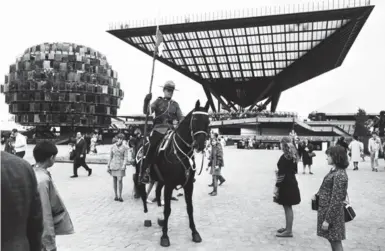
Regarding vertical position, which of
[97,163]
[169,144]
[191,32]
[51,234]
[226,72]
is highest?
[191,32]

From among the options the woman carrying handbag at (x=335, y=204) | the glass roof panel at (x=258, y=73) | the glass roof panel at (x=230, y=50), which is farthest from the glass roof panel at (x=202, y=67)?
the woman carrying handbag at (x=335, y=204)

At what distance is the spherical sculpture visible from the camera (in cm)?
7388

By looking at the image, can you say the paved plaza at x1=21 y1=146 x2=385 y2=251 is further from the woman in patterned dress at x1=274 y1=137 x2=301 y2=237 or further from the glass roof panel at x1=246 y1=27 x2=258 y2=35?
the glass roof panel at x1=246 y1=27 x2=258 y2=35

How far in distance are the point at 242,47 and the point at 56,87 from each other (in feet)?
134

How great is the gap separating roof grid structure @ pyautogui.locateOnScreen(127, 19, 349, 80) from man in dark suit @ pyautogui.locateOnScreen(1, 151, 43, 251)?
50.8 meters

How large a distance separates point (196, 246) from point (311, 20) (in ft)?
155

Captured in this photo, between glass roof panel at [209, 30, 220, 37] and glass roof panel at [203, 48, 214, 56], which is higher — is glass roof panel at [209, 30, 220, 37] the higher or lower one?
the higher one

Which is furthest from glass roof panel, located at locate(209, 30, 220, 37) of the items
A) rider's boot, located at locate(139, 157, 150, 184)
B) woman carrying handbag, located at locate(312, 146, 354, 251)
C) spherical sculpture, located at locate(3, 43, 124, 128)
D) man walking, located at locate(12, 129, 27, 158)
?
woman carrying handbag, located at locate(312, 146, 354, 251)

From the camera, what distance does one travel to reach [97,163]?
22.6 meters

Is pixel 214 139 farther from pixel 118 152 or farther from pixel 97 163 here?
pixel 97 163

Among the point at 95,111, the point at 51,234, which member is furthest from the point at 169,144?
the point at 95,111

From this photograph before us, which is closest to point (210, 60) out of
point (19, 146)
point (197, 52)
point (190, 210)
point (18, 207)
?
point (197, 52)

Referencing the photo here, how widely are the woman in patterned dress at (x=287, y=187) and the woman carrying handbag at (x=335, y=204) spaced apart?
1784mm

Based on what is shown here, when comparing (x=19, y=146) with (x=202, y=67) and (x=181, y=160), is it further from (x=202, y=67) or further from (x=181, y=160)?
(x=202, y=67)
